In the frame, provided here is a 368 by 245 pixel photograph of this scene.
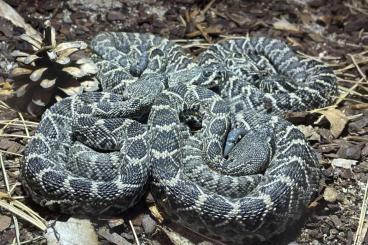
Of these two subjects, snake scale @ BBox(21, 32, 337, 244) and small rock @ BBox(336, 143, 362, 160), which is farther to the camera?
small rock @ BBox(336, 143, 362, 160)

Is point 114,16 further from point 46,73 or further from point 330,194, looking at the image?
point 330,194

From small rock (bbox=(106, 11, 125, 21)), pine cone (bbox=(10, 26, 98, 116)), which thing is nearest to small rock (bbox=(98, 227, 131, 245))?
pine cone (bbox=(10, 26, 98, 116))

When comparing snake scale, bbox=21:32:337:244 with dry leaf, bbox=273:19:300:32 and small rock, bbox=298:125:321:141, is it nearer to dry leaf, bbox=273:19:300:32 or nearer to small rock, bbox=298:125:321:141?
small rock, bbox=298:125:321:141

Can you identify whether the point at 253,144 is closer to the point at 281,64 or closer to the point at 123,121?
the point at 123,121

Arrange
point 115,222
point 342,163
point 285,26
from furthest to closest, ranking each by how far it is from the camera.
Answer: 1. point 285,26
2. point 342,163
3. point 115,222

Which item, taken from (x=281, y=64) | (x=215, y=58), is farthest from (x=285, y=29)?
(x=215, y=58)

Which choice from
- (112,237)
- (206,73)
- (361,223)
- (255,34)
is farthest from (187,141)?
(255,34)

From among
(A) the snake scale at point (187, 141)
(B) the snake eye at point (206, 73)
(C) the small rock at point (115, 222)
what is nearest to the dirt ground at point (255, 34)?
(C) the small rock at point (115, 222)
